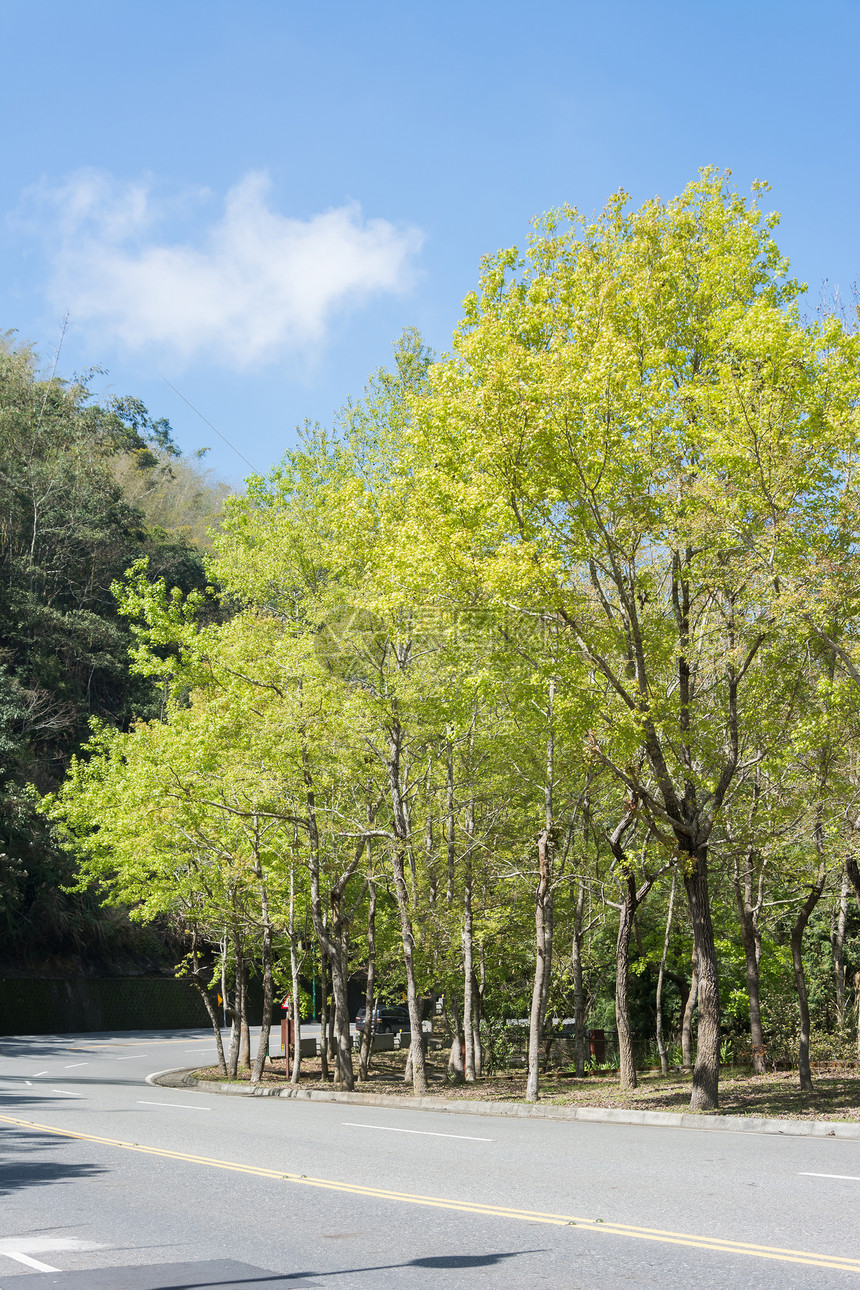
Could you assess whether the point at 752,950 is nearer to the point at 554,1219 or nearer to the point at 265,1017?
the point at 265,1017

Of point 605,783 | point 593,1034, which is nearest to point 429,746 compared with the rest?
point 605,783

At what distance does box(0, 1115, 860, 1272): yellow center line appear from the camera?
5949 millimetres

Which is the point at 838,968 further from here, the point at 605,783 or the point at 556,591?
the point at 556,591

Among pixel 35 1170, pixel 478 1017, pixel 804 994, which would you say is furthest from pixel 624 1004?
pixel 35 1170

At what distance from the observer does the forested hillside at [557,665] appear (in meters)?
14.5

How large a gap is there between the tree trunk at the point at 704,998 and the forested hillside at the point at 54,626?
29.9 m

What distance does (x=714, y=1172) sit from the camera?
366 inches

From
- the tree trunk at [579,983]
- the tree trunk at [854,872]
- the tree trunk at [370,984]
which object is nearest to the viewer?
the tree trunk at [854,872]

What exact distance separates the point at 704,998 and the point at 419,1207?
9.93 m

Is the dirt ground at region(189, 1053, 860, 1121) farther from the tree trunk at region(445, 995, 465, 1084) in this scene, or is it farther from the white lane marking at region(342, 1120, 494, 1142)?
the white lane marking at region(342, 1120, 494, 1142)

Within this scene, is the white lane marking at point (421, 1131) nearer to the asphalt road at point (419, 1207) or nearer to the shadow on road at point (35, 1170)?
the asphalt road at point (419, 1207)

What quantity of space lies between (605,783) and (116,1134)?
1288 centimetres

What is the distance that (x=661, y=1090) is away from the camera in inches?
786

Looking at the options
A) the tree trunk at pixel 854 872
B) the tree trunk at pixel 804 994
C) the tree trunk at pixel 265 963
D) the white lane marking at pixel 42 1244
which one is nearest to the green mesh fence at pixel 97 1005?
the tree trunk at pixel 265 963
